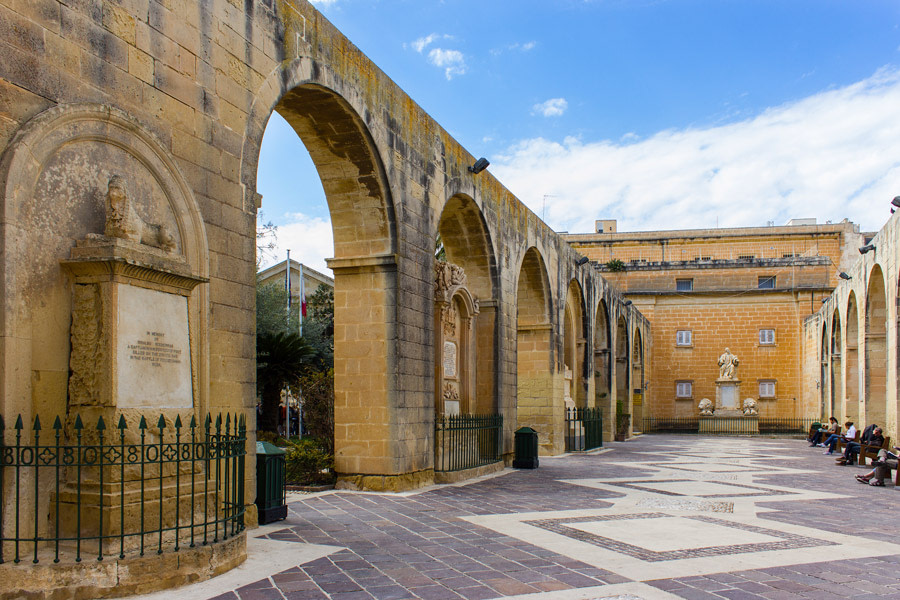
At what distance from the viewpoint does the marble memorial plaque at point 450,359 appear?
471 inches

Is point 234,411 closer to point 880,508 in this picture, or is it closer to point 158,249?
point 158,249

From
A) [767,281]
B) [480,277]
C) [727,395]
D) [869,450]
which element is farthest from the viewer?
[767,281]

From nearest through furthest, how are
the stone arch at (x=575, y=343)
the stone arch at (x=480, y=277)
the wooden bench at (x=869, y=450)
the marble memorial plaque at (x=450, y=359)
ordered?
the marble memorial plaque at (x=450, y=359) < the stone arch at (x=480, y=277) < the wooden bench at (x=869, y=450) < the stone arch at (x=575, y=343)

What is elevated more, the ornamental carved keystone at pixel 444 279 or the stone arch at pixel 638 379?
the ornamental carved keystone at pixel 444 279

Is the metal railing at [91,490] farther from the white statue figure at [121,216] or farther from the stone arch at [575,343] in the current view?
the stone arch at [575,343]

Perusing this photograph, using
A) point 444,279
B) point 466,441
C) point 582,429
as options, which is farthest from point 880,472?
point 582,429

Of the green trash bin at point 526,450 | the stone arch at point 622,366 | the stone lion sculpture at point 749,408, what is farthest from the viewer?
the stone lion sculpture at point 749,408

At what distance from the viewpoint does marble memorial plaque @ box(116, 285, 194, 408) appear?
514cm

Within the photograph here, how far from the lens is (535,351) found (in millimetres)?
17953

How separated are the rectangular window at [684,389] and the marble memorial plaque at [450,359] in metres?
27.6

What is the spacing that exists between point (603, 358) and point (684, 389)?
44.7 ft

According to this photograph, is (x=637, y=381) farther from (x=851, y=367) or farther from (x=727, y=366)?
(x=851, y=367)

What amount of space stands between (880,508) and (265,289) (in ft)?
58.8

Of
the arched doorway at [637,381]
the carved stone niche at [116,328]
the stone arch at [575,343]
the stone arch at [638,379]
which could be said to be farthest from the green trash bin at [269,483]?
the stone arch at [638,379]
